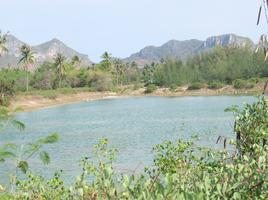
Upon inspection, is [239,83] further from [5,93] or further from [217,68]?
[5,93]

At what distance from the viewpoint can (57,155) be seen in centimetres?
1111

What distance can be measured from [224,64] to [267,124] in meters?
56.4

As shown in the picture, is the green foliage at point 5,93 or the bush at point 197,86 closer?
the green foliage at point 5,93

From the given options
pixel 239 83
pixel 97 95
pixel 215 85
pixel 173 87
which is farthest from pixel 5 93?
pixel 239 83

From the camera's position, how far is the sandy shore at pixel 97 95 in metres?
36.2

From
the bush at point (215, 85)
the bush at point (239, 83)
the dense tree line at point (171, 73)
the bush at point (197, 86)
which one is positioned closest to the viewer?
the bush at point (239, 83)

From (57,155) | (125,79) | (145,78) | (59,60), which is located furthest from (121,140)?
(145,78)

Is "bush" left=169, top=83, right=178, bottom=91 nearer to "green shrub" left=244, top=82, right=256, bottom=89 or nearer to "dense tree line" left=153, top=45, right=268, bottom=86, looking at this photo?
"dense tree line" left=153, top=45, right=268, bottom=86

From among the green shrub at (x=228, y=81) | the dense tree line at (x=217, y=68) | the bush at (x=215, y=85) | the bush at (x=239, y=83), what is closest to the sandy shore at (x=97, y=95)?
the bush at (x=215, y=85)

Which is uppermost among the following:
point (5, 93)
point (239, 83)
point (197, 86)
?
point (239, 83)

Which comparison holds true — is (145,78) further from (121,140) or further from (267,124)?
(267,124)

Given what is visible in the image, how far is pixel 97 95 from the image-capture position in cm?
5762

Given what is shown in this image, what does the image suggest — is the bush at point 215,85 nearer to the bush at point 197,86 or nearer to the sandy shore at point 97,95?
the sandy shore at point 97,95

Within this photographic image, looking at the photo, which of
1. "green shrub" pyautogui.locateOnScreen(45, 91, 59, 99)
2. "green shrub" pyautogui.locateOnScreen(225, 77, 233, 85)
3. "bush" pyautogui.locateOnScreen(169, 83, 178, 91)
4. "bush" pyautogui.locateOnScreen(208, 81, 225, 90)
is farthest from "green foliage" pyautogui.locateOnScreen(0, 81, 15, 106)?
"green shrub" pyautogui.locateOnScreen(225, 77, 233, 85)
